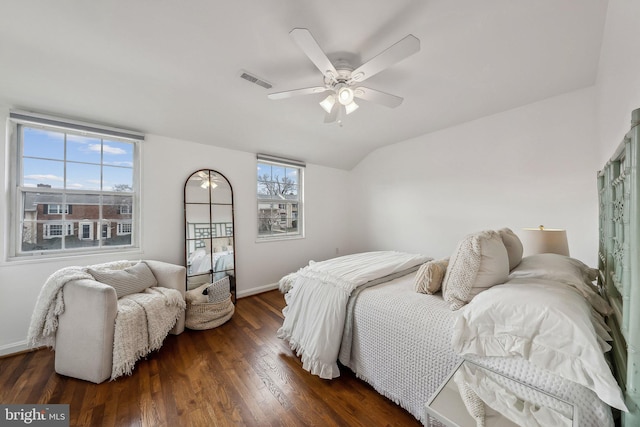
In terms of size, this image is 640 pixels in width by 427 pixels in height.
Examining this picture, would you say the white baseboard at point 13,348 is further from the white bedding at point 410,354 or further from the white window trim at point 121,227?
the white bedding at point 410,354

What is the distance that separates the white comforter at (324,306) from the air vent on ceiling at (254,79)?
1841mm

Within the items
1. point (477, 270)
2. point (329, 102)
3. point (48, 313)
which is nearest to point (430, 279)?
point (477, 270)

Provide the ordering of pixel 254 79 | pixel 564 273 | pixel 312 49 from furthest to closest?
pixel 254 79
pixel 312 49
pixel 564 273

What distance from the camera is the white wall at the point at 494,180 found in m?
2.39

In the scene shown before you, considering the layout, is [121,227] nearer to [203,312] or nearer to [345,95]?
[203,312]

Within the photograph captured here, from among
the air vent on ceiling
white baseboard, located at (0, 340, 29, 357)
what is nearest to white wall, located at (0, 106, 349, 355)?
white baseboard, located at (0, 340, 29, 357)

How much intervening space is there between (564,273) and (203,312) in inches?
120

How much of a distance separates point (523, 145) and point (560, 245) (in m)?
1.29

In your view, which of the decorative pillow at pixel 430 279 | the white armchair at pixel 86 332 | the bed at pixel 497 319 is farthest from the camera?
the white armchair at pixel 86 332

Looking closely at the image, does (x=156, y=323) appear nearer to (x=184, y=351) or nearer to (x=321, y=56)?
(x=184, y=351)

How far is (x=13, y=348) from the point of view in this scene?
2072mm

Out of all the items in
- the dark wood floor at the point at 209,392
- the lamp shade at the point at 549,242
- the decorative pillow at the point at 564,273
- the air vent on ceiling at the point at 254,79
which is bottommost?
the dark wood floor at the point at 209,392

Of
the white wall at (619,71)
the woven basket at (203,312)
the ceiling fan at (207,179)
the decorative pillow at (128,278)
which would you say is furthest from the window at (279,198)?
the white wall at (619,71)

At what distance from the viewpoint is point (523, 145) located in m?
2.71
